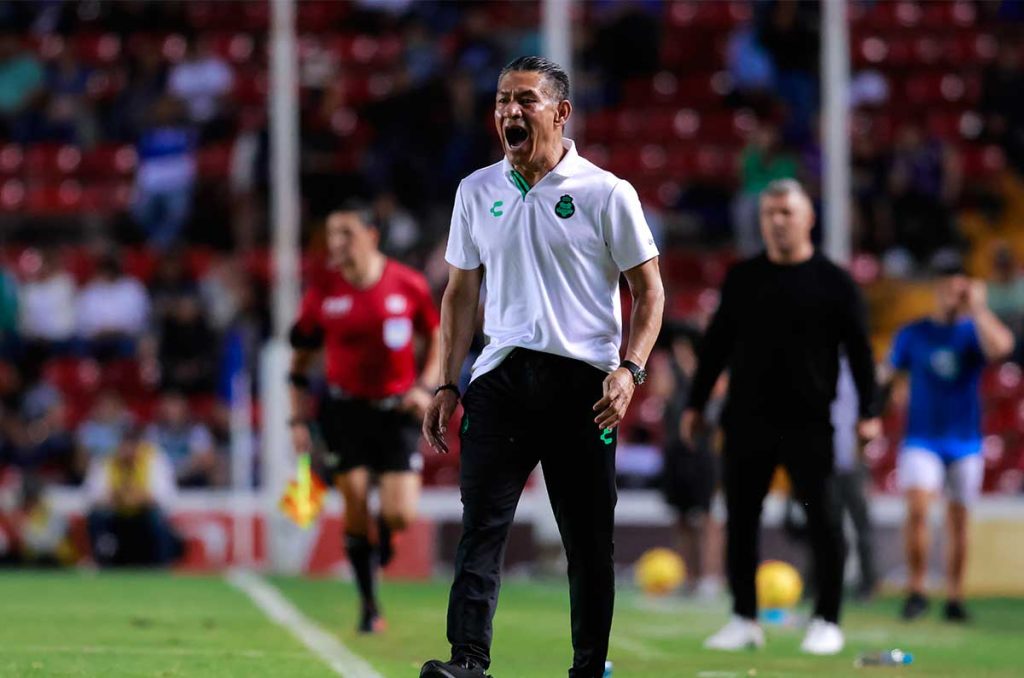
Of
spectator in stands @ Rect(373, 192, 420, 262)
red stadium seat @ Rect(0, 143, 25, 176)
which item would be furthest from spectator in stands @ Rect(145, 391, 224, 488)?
red stadium seat @ Rect(0, 143, 25, 176)

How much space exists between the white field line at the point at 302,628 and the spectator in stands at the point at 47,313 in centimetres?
456

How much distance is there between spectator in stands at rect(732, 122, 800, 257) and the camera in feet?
63.8

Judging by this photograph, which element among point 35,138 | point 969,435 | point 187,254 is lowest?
point 969,435

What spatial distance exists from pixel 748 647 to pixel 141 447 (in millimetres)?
9621

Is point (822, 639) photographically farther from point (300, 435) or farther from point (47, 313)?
point (47, 313)

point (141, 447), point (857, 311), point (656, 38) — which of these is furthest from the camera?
point (656, 38)

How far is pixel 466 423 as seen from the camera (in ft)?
22.6

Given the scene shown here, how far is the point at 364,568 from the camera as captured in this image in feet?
36.0

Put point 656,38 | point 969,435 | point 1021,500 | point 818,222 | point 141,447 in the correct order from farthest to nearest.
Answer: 1. point 656,38
2. point 818,222
3. point 141,447
4. point 1021,500
5. point 969,435

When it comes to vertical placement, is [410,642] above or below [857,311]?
below

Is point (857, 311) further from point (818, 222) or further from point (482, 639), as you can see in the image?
point (818, 222)

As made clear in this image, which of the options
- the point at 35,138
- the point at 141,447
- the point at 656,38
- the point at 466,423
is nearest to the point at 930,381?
the point at 466,423

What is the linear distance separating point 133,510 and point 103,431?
4.60 ft

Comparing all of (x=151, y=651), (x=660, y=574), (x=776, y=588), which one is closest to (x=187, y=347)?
(x=660, y=574)
